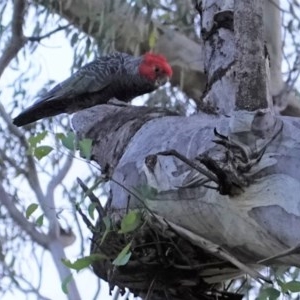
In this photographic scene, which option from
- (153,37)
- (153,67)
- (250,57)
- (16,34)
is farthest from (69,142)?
(153,37)

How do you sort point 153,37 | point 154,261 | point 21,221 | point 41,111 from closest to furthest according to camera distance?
point 154,261 → point 41,111 → point 21,221 → point 153,37

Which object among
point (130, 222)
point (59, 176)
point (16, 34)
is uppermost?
point (16, 34)

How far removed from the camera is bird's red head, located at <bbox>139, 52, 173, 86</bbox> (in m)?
2.83

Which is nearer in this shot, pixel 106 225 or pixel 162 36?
pixel 106 225

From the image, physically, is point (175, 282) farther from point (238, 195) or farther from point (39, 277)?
point (39, 277)

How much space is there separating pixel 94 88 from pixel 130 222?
4.05ft

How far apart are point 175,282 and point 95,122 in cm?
45

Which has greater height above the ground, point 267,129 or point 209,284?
point 267,129

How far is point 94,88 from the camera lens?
2578mm

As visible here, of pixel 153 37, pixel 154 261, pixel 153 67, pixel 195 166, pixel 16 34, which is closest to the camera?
pixel 195 166

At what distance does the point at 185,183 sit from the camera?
1.38 meters

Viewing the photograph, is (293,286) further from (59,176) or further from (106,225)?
(59,176)

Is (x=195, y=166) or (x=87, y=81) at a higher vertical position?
(x=87, y=81)

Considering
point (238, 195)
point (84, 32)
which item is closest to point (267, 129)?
point (238, 195)
